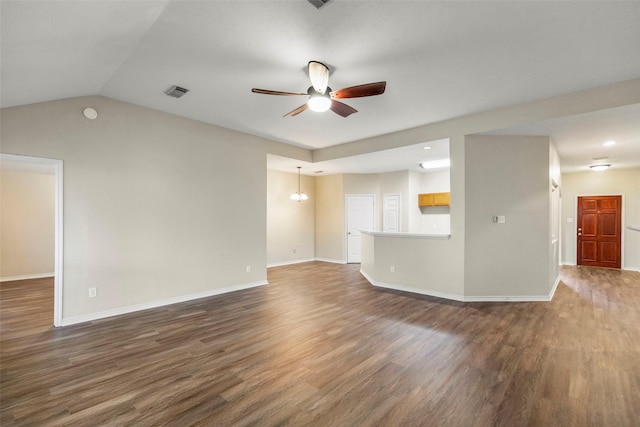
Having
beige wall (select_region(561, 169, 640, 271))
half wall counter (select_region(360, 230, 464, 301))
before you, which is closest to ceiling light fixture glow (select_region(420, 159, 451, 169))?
half wall counter (select_region(360, 230, 464, 301))

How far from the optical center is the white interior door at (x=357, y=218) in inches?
342

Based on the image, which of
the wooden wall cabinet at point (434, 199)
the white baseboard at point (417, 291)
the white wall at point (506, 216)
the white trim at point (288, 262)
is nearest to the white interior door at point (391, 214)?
the wooden wall cabinet at point (434, 199)

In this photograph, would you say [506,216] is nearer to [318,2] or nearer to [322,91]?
[322,91]

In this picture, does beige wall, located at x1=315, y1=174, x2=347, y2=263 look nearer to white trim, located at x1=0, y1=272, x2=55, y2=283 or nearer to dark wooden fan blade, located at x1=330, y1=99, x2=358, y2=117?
dark wooden fan blade, located at x1=330, y1=99, x2=358, y2=117

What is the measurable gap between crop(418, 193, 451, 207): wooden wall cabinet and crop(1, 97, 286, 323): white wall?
485 centimetres

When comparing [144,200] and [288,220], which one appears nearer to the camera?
[144,200]

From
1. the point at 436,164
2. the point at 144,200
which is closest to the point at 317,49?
the point at 144,200

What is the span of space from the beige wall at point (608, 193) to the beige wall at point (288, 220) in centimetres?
723

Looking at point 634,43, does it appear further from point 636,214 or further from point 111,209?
point 636,214

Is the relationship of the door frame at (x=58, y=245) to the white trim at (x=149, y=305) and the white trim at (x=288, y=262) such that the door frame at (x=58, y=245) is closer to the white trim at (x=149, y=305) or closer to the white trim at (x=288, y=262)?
the white trim at (x=149, y=305)

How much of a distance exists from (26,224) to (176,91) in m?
5.93

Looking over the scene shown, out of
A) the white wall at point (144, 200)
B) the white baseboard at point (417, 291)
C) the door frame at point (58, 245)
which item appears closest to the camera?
the door frame at point (58, 245)

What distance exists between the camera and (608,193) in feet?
24.7

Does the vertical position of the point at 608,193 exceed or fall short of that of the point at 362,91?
it falls short
